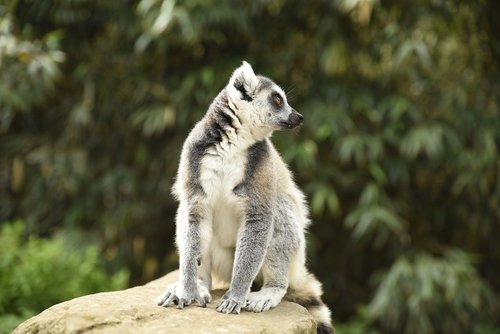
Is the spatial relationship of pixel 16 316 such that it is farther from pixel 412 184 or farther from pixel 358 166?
pixel 412 184

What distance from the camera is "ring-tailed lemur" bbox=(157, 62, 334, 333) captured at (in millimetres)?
3094

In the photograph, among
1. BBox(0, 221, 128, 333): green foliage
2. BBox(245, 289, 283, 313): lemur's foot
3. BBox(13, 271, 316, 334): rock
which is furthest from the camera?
BBox(0, 221, 128, 333): green foliage

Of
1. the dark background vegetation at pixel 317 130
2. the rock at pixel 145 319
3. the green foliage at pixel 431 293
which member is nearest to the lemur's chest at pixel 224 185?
the rock at pixel 145 319

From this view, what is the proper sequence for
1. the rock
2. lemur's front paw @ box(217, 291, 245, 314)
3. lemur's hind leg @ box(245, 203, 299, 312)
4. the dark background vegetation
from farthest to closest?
the dark background vegetation < lemur's hind leg @ box(245, 203, 299, 312) < lemur's front paw @ box(217, 291, 245, 314) < the rock

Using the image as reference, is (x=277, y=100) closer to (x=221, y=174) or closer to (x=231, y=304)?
(x=221, y=174)

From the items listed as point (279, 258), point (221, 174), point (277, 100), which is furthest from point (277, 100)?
point (279, 258)

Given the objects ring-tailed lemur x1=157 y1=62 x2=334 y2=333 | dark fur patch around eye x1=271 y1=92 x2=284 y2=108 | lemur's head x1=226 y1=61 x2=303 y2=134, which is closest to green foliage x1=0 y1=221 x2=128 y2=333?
ring-tailed lemur x1=157 y1=62 x2=334 y2=333

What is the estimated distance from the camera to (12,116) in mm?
6754

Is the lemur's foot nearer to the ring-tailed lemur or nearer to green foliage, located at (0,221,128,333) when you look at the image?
the ring-tailed lemur

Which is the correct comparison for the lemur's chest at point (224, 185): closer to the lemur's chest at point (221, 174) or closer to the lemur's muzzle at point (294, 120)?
the lemur's chest at point (221, 174)

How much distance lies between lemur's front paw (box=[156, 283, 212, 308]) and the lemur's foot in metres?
0.22

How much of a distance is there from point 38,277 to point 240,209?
2410 mm

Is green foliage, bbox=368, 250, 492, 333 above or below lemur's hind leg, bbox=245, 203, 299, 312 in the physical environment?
below

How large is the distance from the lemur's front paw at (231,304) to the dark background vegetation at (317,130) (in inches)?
107
